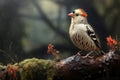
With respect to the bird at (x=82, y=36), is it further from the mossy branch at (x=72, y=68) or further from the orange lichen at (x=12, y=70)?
the orange lichen at (x=12, y=70)

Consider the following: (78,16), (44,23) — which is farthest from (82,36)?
(44,23)

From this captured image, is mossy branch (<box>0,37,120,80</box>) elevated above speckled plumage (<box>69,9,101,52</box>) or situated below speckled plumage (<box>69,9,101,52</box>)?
below

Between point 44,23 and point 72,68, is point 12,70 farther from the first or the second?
point 44,23

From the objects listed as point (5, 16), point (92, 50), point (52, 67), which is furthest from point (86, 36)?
point (5, 16)

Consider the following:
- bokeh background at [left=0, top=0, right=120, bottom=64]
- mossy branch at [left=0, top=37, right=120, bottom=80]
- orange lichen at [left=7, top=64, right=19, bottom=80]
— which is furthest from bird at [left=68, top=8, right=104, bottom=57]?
bokeh background at [left=0, top=0, right=120, bottom=64]

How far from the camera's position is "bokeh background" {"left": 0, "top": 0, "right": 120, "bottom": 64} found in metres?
2.73

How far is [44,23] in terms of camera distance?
9.41ft

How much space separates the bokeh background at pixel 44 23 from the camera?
8.95 feet

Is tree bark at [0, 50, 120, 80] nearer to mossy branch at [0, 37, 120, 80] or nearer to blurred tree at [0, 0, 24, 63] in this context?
mossy branch at [0, 37, 120, 80]

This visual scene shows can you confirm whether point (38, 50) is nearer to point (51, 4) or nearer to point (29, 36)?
point (29, 36)

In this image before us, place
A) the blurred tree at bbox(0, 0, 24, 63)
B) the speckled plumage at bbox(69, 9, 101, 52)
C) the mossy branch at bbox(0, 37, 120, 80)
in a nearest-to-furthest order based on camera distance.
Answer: the mossy branch at bbox(0, 37, 120, 80) < the speckled plumage at bbox(69, 9, 101, 52) < the blurred tree at bbox(0, 0, 24, 63)

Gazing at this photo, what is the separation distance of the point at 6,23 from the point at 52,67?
145 cm

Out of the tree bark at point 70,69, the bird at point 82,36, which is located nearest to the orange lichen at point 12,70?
the tree bark at point 70,69

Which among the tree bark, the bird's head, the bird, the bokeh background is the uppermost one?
the bokeh background
